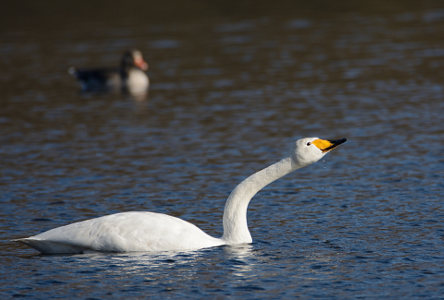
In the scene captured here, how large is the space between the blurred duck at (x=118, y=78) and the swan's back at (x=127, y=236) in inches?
721

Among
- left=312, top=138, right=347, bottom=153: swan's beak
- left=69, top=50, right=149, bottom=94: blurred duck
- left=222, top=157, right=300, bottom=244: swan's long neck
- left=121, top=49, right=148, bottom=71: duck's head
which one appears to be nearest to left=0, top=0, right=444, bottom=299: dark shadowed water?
left=222, top=157, right=300, bottom=244: swan's long neck

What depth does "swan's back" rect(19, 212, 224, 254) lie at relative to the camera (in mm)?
11898

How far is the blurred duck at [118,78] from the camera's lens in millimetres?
30391

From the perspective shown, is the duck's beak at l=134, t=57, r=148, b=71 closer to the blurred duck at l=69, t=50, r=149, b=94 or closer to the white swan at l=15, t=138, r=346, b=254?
the blurred duck at l=69, t=50, r=149, b=94

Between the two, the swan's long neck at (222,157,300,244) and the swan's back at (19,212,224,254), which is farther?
the swan's long neck at (222,157,300,244)

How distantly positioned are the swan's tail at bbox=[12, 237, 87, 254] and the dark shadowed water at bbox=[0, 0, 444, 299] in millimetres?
162

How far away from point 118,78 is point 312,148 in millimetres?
20536

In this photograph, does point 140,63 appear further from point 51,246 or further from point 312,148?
point 312,148

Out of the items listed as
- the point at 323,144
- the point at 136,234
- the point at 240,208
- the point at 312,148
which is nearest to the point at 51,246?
the point at 136,234

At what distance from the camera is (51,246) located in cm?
1209

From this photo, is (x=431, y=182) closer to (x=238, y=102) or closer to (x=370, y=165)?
(x=370, y=165)

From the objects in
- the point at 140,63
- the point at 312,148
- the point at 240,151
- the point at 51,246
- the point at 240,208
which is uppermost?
the point at 140,63

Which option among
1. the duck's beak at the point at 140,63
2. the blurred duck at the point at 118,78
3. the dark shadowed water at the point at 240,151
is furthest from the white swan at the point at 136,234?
the duck's beak at the point at 140,63

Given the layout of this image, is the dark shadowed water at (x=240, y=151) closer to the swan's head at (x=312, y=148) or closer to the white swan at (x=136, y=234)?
the white swan at (x=136, y=234)
